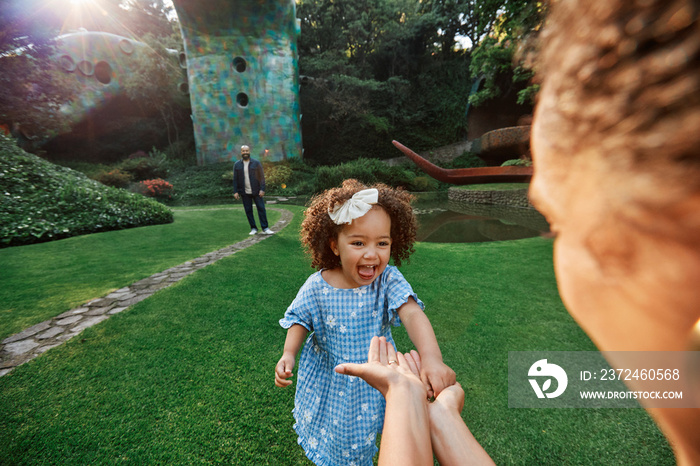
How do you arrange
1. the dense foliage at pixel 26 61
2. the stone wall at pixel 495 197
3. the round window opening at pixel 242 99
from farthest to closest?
1. the round window opening at pixel 242 99
2. the stone wall at pixel 495 197
3. the dense foliage at pixel 26 61

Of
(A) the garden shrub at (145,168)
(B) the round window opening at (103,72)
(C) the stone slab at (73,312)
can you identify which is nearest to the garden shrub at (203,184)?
(A) the garden shrub at (145,168)

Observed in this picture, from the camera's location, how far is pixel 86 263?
487cm

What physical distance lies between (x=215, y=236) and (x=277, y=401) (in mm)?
5663

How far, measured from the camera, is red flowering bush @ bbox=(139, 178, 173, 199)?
1536 cm

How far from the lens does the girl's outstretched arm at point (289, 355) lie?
141 centimetres

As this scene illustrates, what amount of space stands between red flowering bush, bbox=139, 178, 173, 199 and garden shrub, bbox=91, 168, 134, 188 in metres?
1.54

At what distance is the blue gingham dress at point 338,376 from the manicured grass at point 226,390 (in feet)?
1.02

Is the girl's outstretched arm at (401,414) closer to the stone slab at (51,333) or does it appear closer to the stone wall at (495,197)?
the stone slab at (51,333)

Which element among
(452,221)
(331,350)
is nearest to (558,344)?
(331,350)

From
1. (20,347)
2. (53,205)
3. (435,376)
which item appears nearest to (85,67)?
(53,205)

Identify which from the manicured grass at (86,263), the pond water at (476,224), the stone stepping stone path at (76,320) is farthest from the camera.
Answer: the pond water at (476,224)

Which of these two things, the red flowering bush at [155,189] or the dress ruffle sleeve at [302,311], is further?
the red flowering bush at [155,189]

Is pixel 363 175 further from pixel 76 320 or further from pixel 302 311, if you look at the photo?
pixel 302 311

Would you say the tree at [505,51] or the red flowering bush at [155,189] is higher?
the tree at [505,51]
